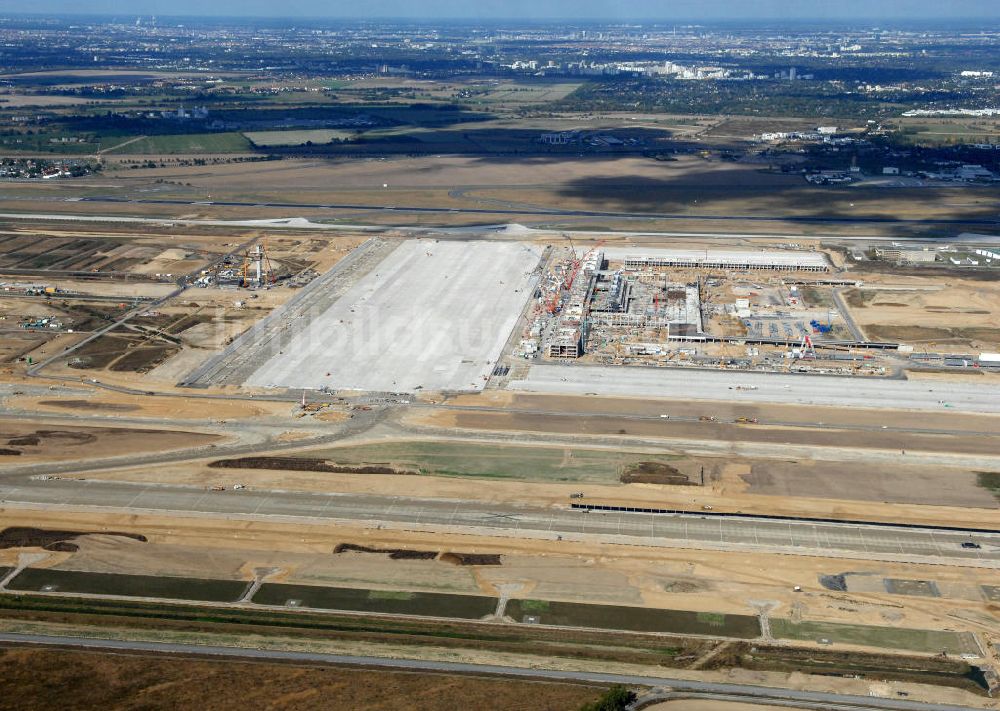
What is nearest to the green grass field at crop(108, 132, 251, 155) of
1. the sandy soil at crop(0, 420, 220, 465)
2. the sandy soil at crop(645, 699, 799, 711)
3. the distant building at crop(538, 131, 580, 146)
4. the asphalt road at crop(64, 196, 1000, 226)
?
the asphalt road at crop(64, 196, 1000, 226)

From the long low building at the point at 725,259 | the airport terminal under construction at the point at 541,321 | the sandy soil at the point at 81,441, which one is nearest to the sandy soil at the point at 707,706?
the airport terminal under construction at the point at 541,321

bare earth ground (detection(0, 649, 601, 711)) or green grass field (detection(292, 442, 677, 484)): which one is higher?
green grass field (detection(292, 442, 677, 484))

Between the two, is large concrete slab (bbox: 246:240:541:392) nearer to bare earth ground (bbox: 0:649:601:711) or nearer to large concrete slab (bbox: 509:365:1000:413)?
large concrete slab (bbox: 509:365:1000:413)

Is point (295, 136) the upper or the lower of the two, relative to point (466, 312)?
upper

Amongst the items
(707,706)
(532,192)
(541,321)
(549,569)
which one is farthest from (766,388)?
(532,192)

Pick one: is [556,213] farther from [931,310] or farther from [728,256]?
[931,310]

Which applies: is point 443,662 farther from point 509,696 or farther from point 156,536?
point 156,536
